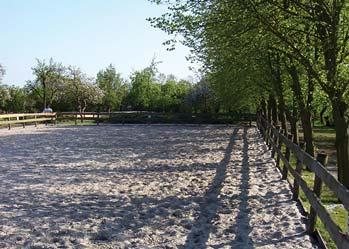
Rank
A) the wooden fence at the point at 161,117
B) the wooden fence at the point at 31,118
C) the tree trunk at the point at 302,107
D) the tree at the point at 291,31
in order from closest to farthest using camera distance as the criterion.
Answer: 1. the tree at the point at 291,31
2. the tree trunk at the point at 302,107
3. the wooden fence at the point at 31,118
4. the wooden fence at the point at 161,117

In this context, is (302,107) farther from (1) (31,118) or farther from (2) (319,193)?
(1) (31,118)

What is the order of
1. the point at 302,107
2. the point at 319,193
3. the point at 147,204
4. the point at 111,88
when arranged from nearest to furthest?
1. the point at 319,193
2. the point at 147,204
3. the point at 302,107
4. the point at 111,88

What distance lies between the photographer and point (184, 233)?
7.09 m

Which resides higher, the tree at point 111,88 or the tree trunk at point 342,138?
the tree at point 111,88

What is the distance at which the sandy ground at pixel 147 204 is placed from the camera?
6805 mm

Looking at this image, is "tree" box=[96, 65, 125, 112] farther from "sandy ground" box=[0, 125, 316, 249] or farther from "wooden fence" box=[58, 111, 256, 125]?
"sandy ground" box=[0, 125, 316, 249]

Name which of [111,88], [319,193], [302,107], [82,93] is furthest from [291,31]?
[111,88]

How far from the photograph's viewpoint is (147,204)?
905 centimetres

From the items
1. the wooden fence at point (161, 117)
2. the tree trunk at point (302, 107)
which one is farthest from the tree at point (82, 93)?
the tree trunk at point (302, 107)

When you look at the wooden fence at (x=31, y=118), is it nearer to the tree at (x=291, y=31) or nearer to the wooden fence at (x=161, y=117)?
the wooden fence at (x=161, y=117)

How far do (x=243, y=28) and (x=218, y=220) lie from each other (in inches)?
176

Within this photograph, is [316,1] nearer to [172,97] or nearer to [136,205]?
[136,205]

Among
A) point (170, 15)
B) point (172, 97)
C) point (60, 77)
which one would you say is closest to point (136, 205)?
point (170, 15)

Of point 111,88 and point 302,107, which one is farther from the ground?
point 111,88
